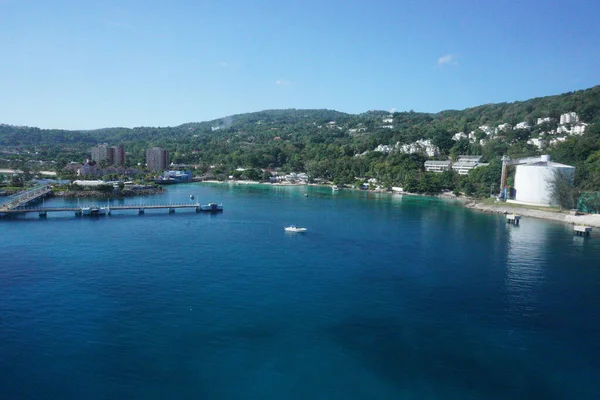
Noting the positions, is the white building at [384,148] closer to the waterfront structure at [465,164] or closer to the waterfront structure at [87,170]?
the waterfront structure at [465,164]


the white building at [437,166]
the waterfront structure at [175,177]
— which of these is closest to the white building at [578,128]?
the white building at [437,166]

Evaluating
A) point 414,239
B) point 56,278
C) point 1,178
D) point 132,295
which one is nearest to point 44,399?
point 132,295

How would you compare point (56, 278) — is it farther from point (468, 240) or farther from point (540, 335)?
point (468, 240)

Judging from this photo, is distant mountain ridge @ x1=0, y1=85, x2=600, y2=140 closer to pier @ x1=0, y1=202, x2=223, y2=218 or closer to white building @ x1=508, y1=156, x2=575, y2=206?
white building @ x1=508, y1=156, x2=575, y2=206

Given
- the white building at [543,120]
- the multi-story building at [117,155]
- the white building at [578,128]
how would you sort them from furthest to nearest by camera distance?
A: the multi-story building at [117,155] → the white building at [543,120] → the white building at [578,128]

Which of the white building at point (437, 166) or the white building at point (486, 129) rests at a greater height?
the white building at point (486, 129)

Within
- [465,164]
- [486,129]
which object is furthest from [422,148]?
[465,164]

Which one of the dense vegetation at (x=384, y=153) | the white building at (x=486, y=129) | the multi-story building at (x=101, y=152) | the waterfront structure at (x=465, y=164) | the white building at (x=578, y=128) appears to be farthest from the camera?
the multi-story building at (x=101, y=152)
